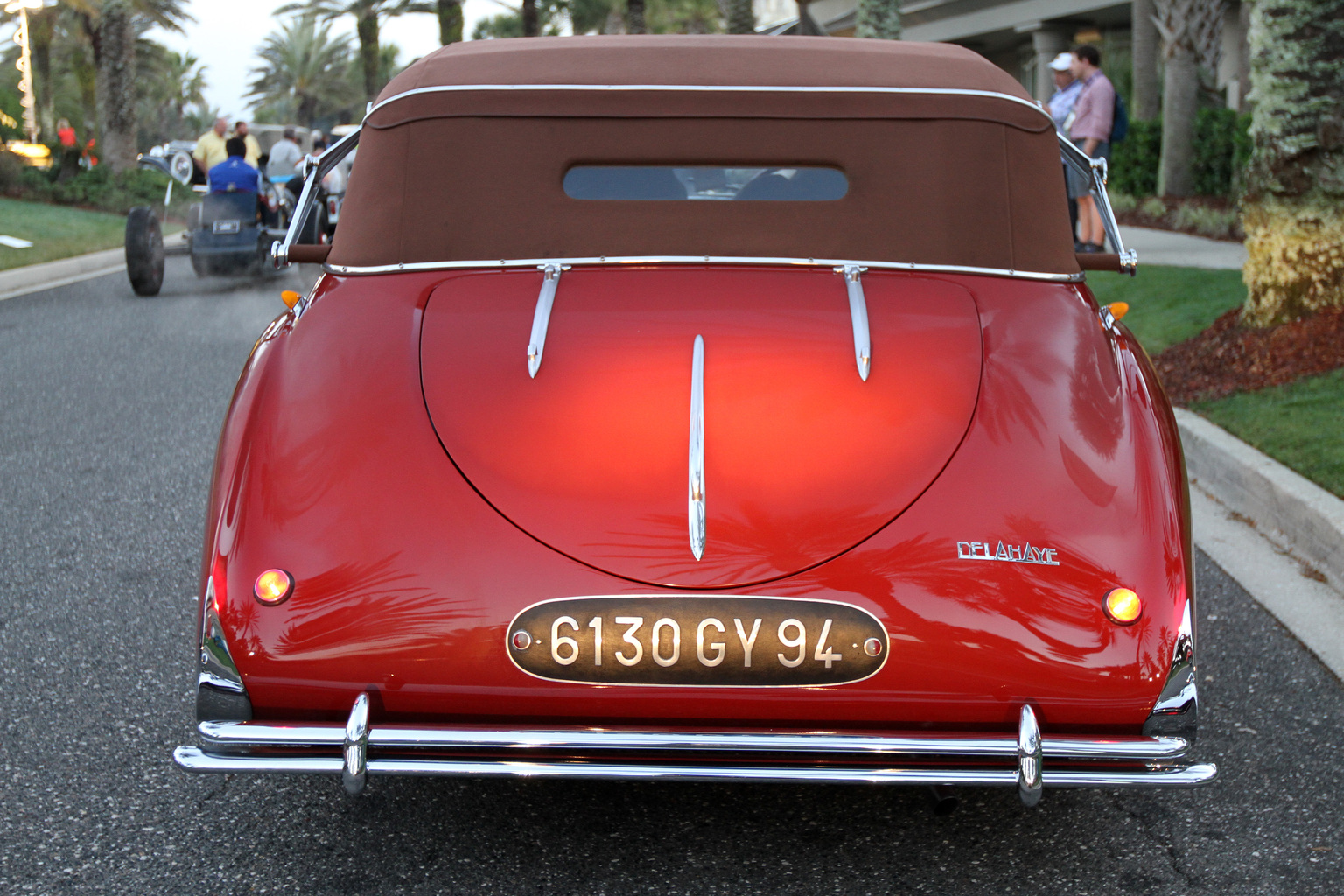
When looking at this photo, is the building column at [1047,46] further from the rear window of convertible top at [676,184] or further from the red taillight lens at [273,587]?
the red taillight lens at [273,587]

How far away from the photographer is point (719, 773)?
2408mm

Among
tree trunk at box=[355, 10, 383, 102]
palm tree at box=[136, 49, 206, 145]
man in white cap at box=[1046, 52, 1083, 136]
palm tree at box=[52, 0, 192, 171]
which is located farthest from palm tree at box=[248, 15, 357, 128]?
man in white cap at box=[1046, 52, 1083, 136]

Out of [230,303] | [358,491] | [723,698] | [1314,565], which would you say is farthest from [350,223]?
[230,303]

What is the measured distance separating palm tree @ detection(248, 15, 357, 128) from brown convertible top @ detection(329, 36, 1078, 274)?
216 ft

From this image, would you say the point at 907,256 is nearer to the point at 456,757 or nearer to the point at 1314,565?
the point at 456,757

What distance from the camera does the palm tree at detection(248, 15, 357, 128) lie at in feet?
219

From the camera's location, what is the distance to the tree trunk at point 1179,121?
63.6ft

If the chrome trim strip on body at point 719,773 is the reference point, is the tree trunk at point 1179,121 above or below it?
above

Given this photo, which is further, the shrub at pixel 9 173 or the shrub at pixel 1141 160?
the shrub at pixel 9 173

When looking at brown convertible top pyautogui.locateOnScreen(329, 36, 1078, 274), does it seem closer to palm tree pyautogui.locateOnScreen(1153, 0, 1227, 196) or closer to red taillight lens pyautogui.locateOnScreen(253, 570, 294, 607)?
red taillight lens pyautogui.locateOnScreen(253, 570, 294, 607)

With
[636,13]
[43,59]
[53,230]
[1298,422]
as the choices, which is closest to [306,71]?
[43,59]

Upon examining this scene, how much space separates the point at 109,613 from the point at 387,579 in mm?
2112

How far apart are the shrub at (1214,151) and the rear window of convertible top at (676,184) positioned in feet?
59.2

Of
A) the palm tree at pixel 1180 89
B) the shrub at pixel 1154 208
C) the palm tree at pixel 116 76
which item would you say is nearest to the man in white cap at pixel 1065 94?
the shrub at pixel 1154 208
